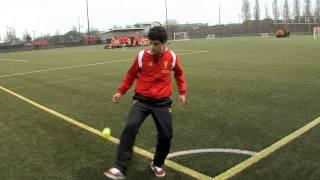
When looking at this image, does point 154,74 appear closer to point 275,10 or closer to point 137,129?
point 137,129

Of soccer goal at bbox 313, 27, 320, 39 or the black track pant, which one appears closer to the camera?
the black track pant

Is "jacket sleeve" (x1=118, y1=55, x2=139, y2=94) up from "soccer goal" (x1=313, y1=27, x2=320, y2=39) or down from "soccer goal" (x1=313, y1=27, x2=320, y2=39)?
down

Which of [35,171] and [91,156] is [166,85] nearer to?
[91,156]

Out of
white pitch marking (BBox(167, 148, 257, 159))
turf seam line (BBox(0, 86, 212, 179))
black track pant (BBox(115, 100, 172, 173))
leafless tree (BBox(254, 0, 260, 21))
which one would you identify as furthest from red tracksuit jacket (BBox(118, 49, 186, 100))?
leafless tree (BBox(254, 0, 260, 21))

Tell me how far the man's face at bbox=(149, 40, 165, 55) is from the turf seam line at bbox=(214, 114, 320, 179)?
1446 millimetres

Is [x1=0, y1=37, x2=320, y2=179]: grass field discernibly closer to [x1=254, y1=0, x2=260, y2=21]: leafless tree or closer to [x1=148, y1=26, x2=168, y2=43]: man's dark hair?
[x1=148, y1=26, x2=168, y2=43]: man's dark hair

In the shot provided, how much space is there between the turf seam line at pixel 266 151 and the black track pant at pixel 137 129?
658 mm

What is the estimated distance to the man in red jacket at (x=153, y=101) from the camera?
415 centimetres

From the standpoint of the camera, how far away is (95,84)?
11711 millimetres

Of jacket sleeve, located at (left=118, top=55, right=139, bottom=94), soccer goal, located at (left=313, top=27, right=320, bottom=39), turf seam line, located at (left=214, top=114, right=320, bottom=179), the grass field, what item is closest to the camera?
turf seam line, located at (left=214, top=114, right=320, bottom=179)

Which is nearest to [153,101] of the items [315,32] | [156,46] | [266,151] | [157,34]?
[156,46]

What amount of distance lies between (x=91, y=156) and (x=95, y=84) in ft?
22.5

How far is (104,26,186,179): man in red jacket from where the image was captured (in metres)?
4.15

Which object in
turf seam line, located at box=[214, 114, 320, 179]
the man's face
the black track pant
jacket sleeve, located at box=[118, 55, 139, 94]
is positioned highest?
the man's face
